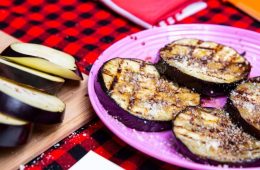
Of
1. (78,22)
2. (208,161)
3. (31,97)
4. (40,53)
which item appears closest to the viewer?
(208,161)

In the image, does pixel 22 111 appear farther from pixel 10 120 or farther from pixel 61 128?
pixel 61 128

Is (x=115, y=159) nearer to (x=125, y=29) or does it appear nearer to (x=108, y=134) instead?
(x=108, y=134)

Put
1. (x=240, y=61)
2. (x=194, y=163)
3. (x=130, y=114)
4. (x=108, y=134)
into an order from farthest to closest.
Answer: (x=240, y=61) → (x=108, y=134) → (x=130, y=114) → (x=194, y=163)

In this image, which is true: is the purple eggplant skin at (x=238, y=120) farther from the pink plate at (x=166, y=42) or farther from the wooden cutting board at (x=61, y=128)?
the wooden cutting board at (x=61, y=128)

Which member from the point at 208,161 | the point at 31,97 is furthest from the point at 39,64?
the point at 208,161

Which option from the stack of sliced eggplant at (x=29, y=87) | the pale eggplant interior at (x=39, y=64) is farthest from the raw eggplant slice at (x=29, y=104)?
the pale eggplant interior at (x=39, y=64)

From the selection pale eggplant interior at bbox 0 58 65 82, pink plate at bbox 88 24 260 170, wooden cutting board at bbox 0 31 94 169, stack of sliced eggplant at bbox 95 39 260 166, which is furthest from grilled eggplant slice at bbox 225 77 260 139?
pale eggplant interior at bbox 0 58 65 82

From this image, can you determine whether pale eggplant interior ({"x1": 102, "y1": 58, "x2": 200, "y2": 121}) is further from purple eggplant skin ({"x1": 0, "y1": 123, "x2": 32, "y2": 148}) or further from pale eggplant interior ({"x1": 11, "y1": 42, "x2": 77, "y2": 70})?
purple eggplant skin ({"x1": 0, "y1": 123, "x2": 32, "y2": 148})

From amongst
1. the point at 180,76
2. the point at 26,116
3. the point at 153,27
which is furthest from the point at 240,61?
the point at 26,116
